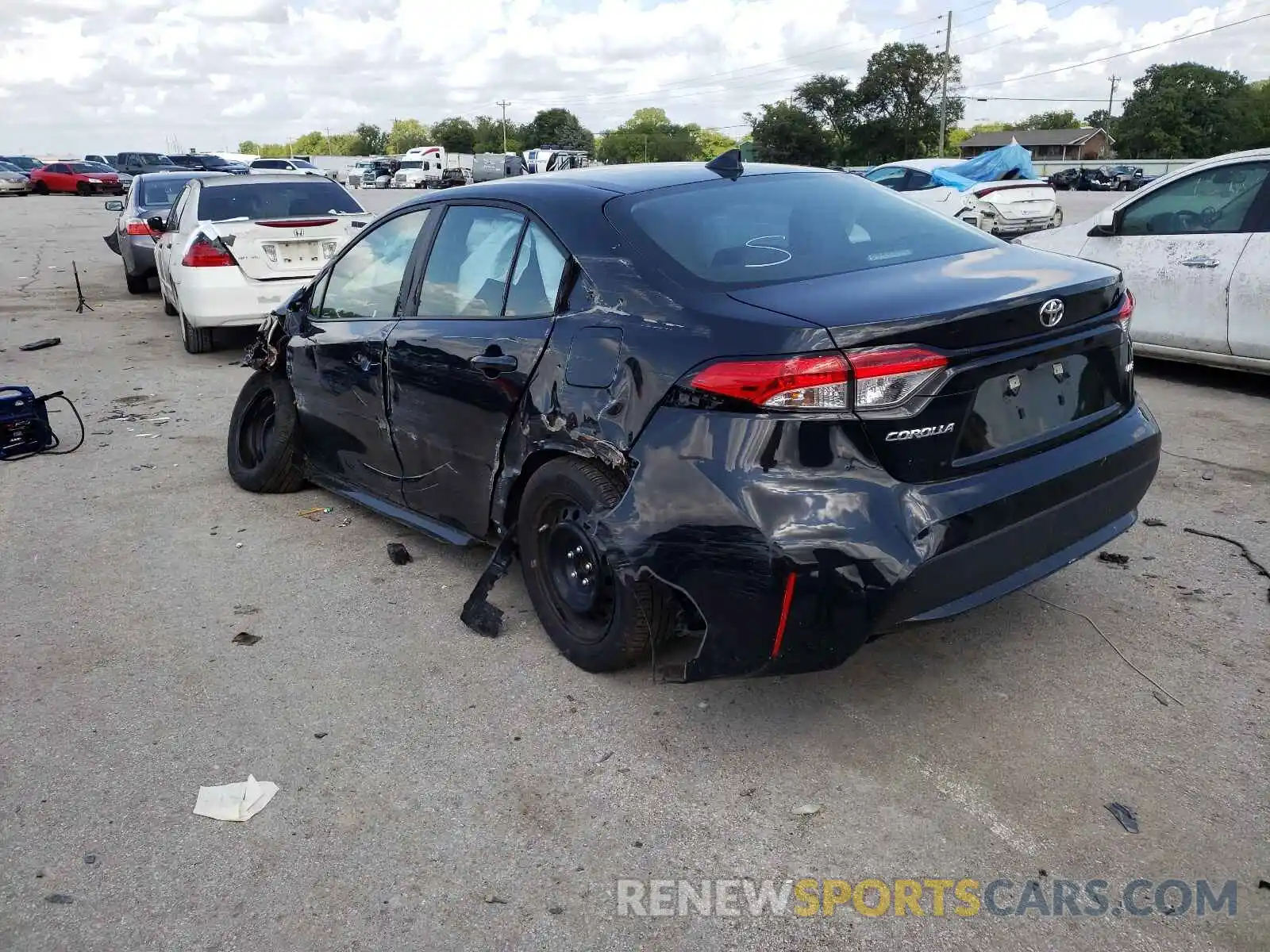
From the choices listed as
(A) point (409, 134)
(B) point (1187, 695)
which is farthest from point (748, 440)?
(A) point (409, 134)

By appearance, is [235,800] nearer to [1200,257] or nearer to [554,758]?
[554,758]

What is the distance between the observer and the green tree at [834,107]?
274 ft

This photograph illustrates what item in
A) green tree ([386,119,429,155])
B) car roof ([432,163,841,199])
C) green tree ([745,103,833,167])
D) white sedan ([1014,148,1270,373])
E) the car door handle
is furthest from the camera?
green tree ([386,119,429,155])

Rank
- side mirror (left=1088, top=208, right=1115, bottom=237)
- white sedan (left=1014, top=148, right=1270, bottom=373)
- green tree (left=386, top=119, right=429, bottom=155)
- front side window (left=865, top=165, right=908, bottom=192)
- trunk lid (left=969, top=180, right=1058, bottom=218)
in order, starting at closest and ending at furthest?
white sedan (left=1014, top=148, right=1270, bottom=373), side mirror (left=1088, top=208, right=1115, bottom=237), trunk lid (left=969, top=180, right=1058, bottom=218), front side window (left=865, top=165, right=908, bottom=192), green tree (left=386, top=119, right=429, bottom=155)

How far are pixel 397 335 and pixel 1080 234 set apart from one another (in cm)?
589

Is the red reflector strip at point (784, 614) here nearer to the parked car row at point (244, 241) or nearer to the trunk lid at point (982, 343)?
the trunk lid at point (982, 343)

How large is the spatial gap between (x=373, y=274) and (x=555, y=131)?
122659 mm

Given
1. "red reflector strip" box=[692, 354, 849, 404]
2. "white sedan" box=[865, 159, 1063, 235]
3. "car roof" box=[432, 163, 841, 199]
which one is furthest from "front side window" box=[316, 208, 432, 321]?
"white sedan" box=[865, 159, 1063, 235]

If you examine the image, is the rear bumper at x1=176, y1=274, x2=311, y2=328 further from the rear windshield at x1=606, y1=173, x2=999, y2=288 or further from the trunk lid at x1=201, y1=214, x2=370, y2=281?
the rear windshield at x1=606, y1=173, x2=999, y2=288

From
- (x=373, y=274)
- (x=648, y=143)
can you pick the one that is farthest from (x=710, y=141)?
(x=373, y=274)

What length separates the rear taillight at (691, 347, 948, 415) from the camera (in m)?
2.80

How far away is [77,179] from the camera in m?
46.7

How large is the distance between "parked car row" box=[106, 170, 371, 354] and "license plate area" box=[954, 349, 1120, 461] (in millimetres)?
6454

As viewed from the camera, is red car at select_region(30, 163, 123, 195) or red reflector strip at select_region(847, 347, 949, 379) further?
red car at select_region(30, 163, 123, 195)
